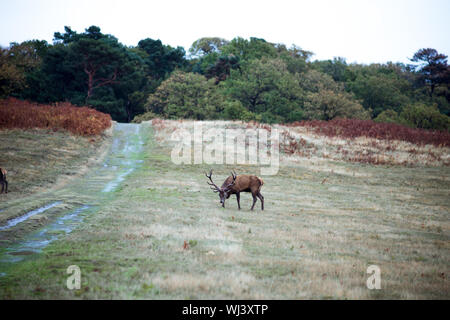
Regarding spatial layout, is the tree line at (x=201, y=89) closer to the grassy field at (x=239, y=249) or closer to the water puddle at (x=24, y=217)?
the grassy field at (x=239, y=249)

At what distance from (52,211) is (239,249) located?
8176 mm

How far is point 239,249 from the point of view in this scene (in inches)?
392

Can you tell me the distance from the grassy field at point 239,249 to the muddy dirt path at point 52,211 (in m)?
0.35

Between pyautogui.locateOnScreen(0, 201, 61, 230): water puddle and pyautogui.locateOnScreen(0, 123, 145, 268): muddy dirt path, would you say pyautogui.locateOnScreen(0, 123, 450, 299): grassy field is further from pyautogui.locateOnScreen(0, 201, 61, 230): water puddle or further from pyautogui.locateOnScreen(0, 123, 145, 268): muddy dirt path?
pyautogui.locateOnScreen(0, 201, 61, 230): water puddle

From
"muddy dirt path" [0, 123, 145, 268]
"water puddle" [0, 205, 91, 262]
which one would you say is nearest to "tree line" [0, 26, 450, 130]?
"muddy dirt path" [0, 123, 145, 268]

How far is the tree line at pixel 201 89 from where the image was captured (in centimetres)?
6450

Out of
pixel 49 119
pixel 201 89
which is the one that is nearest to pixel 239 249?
pixel 49 119

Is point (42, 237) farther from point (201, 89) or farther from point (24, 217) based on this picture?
point (201, 89)

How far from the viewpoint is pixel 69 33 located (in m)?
87.9

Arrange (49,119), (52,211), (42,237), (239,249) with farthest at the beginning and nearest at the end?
(49,119) < (52,211) < (42,237) < (239,249)

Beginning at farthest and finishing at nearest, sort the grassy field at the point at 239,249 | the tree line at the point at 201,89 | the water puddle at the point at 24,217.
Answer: the tree line at the point at 201,89
the water puddle at the point at 24,217
the grassy field at the point at 239,249

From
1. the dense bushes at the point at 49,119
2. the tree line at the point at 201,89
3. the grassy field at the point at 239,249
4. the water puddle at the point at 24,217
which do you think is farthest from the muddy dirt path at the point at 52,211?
the tree line at the point at 201,89

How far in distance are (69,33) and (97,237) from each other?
92.4 meters
